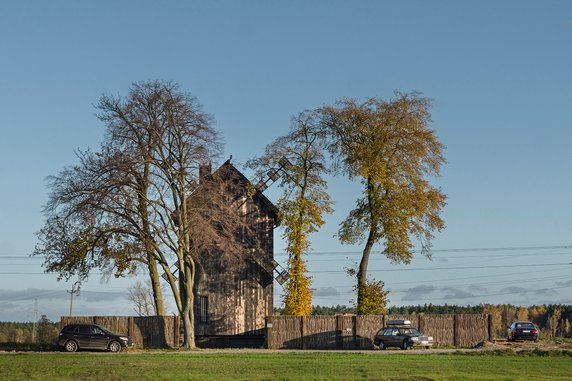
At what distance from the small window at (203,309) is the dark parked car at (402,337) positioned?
1517 centimetres

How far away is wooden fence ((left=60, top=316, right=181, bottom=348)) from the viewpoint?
59.4m

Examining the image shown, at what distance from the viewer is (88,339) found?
53.5m

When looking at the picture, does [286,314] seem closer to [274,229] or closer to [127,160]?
[274,229]

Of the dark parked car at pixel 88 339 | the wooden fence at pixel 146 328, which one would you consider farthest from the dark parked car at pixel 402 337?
the dark parked car at pixel 88 339

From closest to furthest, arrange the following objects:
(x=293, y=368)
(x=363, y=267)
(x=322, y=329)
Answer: (x=293, y=368) < (x=322, y=329) < (x=363, y=267)

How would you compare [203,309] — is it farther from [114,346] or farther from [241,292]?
[114,346]

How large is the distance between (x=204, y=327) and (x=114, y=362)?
2798cm

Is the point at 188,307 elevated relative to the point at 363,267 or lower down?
lower down

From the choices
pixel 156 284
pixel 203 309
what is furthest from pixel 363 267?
pixel 156 284

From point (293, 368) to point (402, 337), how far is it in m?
21.7

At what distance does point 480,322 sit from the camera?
62406 millimetres

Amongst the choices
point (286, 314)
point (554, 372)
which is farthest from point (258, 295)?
point (554, 372)

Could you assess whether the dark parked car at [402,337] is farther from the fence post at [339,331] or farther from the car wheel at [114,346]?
the car wheel at [114,346]

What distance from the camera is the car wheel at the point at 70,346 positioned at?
53359 millimetres
